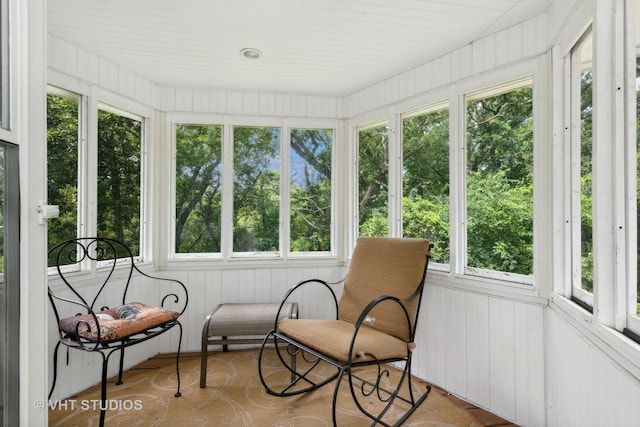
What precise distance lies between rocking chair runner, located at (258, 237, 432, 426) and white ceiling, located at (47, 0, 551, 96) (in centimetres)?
135

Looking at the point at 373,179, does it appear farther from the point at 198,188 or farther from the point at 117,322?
the point at 117,322

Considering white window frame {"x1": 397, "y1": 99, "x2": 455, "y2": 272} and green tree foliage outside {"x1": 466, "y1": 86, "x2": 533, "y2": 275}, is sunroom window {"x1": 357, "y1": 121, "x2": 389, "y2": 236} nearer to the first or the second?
white window frame {"x1": 397, "y1": 99, "x2": 455, "y2": 272}

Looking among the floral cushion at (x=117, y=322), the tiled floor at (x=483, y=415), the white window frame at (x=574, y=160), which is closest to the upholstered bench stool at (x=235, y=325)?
the floral cushion at (x=117, y=322)

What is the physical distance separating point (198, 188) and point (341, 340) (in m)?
1.99

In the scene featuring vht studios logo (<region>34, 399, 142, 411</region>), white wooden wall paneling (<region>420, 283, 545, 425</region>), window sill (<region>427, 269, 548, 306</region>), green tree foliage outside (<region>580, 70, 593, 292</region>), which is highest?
green tree foliage outside (<region>580, 70, 593, 292</region>)

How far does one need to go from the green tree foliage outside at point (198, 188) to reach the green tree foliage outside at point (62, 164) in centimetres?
84

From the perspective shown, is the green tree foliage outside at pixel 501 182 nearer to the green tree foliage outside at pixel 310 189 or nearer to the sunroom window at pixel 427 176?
the sunroom window at pixel 427 176

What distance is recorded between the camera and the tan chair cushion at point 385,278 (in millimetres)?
2133

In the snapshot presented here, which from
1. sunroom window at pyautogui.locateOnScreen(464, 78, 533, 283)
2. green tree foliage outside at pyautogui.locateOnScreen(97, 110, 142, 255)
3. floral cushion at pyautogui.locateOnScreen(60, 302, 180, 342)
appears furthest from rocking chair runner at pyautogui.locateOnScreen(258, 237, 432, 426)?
green tree foliage outside at pyautogui.locateOnScreen(97, 110, 142, 255)

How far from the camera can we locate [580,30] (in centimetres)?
155

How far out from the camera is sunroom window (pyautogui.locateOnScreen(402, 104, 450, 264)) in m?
2.48

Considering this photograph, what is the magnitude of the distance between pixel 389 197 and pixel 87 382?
2.63m

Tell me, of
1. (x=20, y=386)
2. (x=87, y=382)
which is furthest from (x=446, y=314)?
(x=87, y=382)

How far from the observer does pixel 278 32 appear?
2111mm
